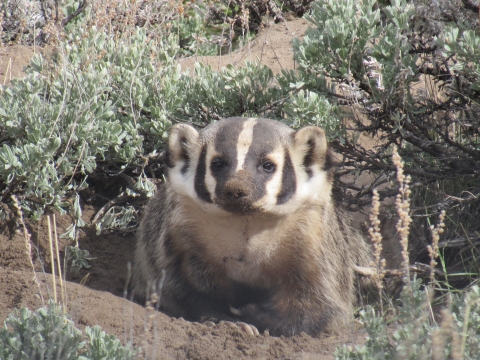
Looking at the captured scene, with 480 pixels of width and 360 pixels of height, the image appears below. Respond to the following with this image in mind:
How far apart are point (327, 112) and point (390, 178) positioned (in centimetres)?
55

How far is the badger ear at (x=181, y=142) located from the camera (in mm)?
3064

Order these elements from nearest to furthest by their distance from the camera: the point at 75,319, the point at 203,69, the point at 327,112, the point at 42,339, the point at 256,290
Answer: the point at 42,339, the point at 75,319, the point at 256,290, the point at 327,112, the point at 203,69

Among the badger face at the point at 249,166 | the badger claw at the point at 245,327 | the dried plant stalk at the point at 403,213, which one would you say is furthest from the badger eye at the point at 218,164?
the dried plant stalk at the point at 403,213

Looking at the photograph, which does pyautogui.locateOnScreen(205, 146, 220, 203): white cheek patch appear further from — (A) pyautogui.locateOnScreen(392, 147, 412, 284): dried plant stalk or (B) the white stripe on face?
(A) pyautogui.locateOnScreen(392, 147, 412, 284): dried plant stalk

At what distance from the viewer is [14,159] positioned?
3330 mm

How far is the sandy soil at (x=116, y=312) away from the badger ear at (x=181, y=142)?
67 cm

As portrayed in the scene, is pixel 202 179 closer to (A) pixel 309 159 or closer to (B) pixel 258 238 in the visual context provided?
(B) pixel 258 238

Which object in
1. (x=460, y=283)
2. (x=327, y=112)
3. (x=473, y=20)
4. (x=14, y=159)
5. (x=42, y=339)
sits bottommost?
(x=460, y=283)

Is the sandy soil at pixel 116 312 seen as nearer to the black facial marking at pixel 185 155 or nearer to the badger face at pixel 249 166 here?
the badger face at pixel 249 166

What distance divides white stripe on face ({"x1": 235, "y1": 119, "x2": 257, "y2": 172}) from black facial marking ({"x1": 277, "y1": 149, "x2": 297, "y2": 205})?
0.20m

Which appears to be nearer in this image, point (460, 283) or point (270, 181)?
point (270, 181)

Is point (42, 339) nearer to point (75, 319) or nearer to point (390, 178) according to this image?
point (75, 319)

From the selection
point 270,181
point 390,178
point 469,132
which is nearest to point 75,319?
point 270,181

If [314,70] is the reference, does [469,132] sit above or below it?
below
